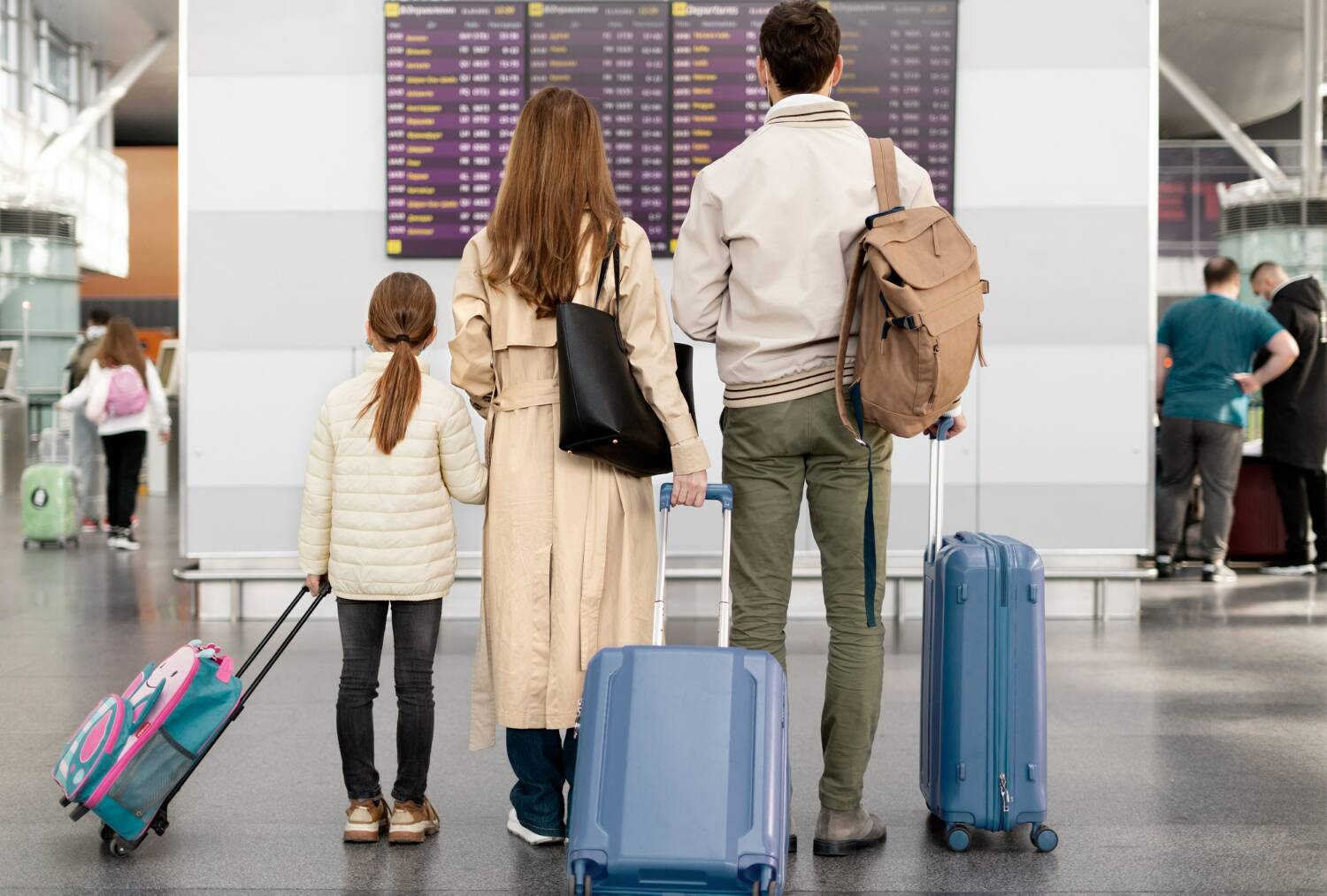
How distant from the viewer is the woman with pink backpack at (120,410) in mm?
10508


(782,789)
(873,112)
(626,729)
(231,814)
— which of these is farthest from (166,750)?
(873,112)

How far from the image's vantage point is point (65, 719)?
15.8 ft

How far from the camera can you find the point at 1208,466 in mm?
8375

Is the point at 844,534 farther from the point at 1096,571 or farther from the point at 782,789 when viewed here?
the point at 1096,571

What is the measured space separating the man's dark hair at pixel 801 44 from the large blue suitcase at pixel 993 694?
1.20 m

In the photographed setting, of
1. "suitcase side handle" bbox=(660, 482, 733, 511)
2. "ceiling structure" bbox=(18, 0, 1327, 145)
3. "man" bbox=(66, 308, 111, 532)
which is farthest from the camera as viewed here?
"ceiling structure" bbox=(18, 0, 1327, 145)

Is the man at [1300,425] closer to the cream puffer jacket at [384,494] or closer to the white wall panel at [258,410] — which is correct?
the white wall panel at [258,410]

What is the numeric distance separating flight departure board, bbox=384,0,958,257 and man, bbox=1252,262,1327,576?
3352mm

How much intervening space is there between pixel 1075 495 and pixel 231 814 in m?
4.50

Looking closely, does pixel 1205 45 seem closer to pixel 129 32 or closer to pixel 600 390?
pixel 129 32

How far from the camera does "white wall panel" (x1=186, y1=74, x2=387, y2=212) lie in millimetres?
6676

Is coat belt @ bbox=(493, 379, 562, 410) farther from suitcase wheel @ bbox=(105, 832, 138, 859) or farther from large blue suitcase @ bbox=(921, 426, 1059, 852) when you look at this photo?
suitcase wheel @ bbox=(105, 832, 138, 859)

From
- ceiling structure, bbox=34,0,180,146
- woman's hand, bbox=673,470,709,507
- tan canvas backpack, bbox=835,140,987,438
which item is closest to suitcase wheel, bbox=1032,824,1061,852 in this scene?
tan canvas backpack, bbox=835,140,987,438

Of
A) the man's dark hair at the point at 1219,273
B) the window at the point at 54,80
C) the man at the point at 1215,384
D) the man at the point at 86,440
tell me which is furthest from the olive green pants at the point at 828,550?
the window at the point at 54,80
